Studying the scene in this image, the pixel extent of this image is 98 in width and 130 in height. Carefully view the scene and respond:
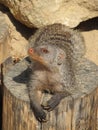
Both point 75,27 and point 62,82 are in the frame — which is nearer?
point 62,82

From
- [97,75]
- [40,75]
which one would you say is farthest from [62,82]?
[97,75]

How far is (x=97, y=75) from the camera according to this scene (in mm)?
4359

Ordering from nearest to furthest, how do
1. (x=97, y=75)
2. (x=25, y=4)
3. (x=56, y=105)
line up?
1. (x=56, y=105)
2. (x=97, y=75)
3. (x=25, y=4)

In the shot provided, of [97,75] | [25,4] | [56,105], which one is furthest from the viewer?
[25,4]

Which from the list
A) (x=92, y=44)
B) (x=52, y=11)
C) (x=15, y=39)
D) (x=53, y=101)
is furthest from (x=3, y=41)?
(x=92, y=44)

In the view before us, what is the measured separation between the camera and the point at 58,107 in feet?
12.7

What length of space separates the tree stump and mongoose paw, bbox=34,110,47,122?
0.04 m

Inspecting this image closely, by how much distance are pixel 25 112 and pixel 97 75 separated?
2.53 ft

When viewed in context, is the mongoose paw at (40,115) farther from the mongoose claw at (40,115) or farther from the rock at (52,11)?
the rock at (52,11)

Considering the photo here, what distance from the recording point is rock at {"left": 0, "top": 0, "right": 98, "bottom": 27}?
5.39 m

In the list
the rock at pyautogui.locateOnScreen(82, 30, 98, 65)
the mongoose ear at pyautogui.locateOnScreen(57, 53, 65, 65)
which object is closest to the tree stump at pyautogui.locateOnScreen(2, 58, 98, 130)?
the mongoose ear at pyautogui.locateOnScreen(57, 53, 65, 65)

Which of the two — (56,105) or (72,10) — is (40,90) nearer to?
(56,105)

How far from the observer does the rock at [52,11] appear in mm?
5395

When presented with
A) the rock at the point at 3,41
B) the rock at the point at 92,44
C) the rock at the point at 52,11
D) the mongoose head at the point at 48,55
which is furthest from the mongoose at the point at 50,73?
the rock at the point at 92,44
